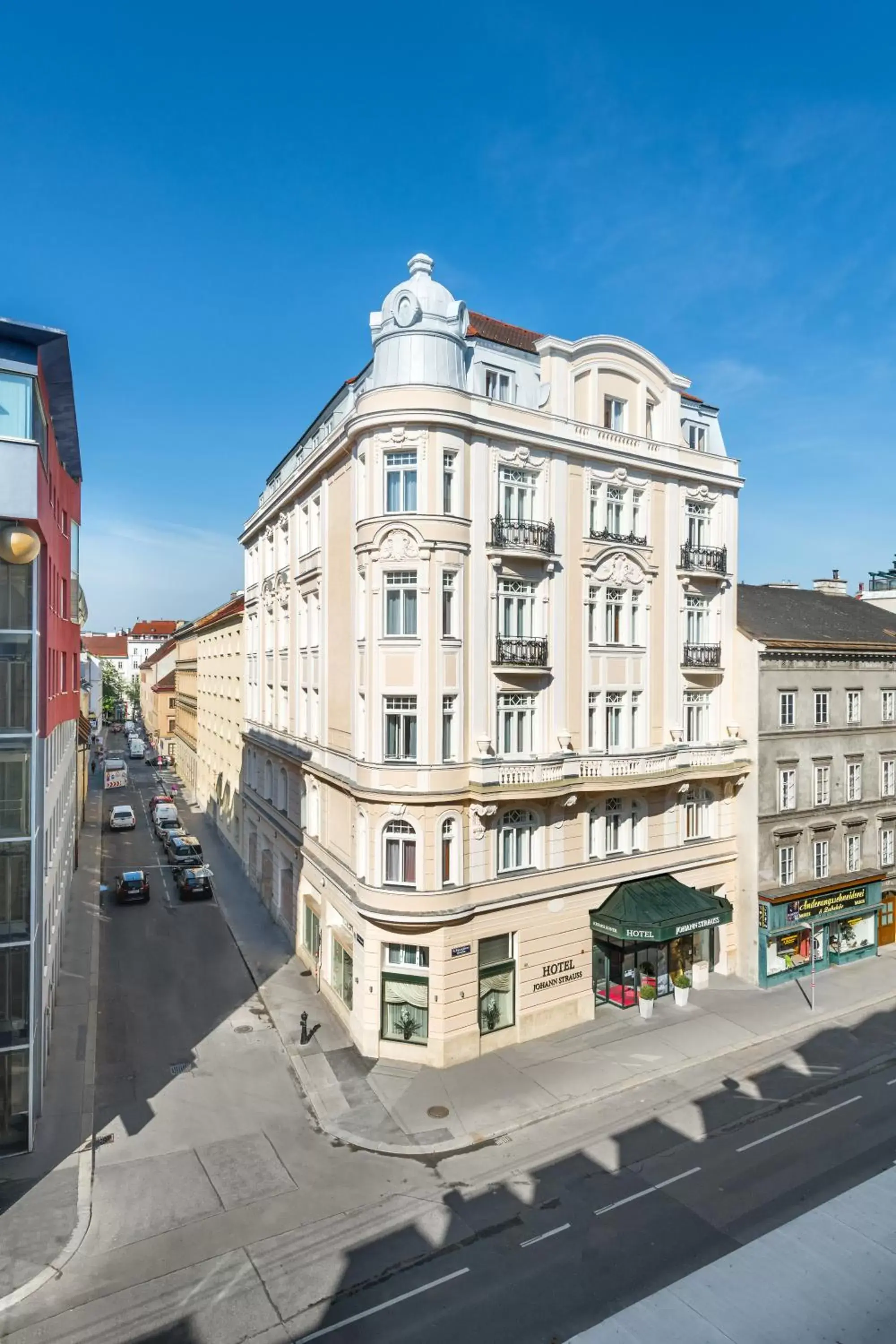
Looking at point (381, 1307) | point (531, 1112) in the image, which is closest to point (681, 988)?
point (531, 1112)

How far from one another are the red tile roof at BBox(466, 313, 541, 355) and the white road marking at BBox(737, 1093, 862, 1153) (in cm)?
2374

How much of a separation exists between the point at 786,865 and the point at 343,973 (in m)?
17.7

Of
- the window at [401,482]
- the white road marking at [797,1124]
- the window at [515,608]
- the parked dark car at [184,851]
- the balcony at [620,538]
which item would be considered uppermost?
the window at [401,482]

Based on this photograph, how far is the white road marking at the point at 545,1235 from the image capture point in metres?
15.9

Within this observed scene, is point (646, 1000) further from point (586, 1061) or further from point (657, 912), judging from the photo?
point (586, 1061)

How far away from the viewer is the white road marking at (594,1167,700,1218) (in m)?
16.9

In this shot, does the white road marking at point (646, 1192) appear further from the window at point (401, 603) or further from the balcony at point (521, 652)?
the window at point (401, 603)

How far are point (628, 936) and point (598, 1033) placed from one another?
10.6 feet

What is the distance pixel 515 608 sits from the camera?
2548 centimetres

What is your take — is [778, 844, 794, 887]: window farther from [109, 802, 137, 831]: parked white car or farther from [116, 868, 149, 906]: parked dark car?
[109, 802, 137, 831]: parked white car

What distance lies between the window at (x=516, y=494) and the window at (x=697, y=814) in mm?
12404

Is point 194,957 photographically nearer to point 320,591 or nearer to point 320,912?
point 320,912

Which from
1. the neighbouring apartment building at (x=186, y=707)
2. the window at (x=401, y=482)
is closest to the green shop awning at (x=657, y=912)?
the window at (x=401, y=482)

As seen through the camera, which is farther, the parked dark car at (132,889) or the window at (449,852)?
the parked dark car at (132,889)
